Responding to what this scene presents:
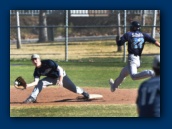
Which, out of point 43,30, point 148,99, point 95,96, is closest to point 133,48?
point 95,96

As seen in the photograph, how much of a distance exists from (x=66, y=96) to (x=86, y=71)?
59cm

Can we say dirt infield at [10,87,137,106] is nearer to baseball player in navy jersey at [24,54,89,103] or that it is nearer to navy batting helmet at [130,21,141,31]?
baseball player in navy jersey at [24,54,89,103]

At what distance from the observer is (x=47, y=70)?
8.96 meters

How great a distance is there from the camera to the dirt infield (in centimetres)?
894

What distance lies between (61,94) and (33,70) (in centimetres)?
57

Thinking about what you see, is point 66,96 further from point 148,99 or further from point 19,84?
point 148,99

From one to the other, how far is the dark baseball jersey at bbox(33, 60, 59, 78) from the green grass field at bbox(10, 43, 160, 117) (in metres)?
0.23

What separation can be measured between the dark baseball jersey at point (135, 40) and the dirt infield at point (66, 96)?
0.60 meters

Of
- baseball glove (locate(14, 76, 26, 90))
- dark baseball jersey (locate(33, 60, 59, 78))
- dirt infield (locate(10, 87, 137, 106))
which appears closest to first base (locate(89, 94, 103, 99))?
dirt infield (locate(10, 87, 137, 106))

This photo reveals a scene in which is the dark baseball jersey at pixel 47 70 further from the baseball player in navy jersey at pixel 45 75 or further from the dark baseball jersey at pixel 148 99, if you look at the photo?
the dark baseball jersey at pixel 148 99

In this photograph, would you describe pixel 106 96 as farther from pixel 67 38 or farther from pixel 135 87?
pixel 67 38

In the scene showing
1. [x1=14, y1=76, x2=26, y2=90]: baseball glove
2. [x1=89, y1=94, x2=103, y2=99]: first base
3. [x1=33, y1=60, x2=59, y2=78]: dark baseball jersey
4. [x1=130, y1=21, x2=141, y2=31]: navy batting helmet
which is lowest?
[x1=89, y1=94, x2=103, y2=99]: first base

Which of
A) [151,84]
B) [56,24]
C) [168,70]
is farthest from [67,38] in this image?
[151,84]

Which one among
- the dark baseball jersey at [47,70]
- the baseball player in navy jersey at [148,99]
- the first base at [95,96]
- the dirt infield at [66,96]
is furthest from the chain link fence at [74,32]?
the baseball player in navy jersey at [148,99]
